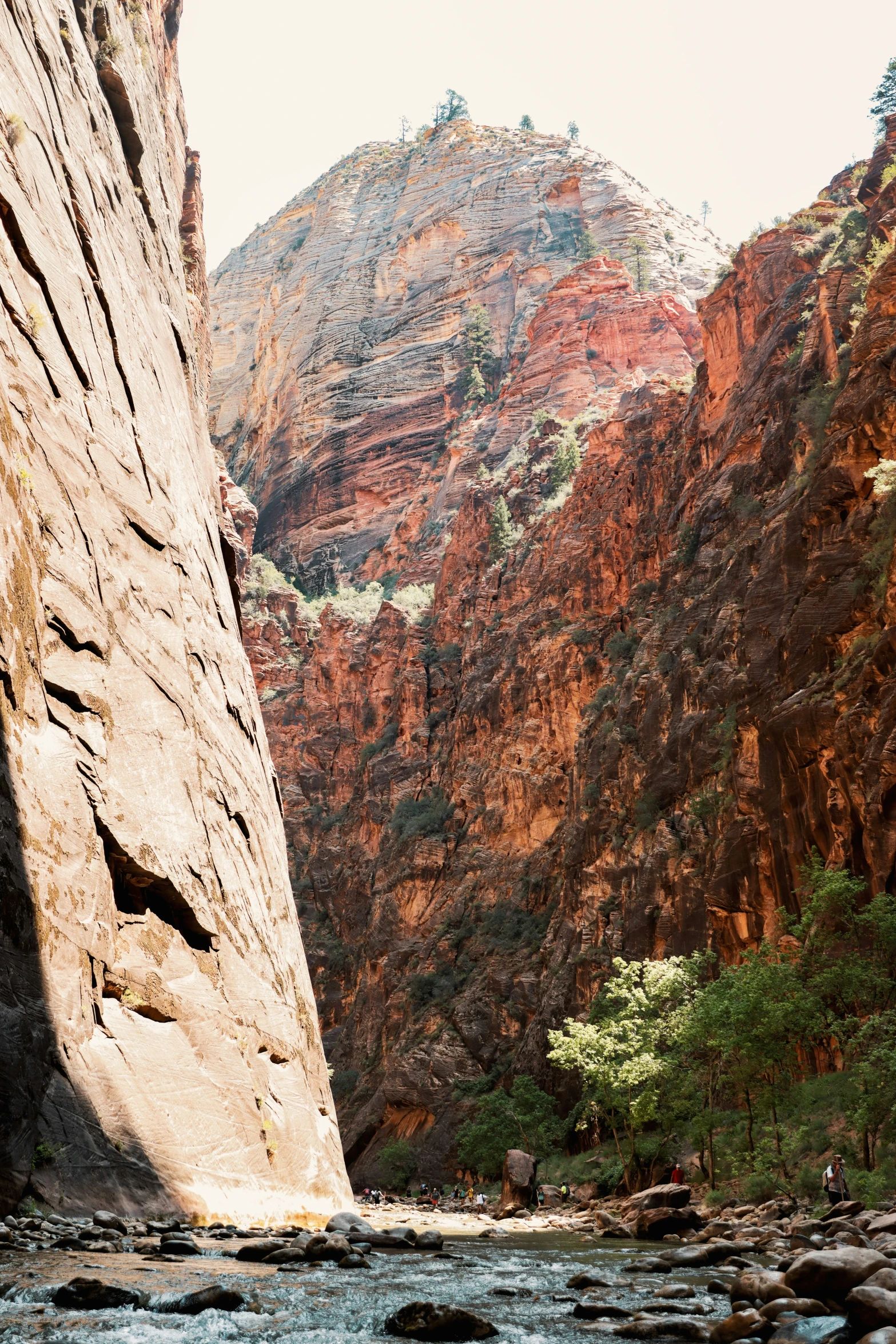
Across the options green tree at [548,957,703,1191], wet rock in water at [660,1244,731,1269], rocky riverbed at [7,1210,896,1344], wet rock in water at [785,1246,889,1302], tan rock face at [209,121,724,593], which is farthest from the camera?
tan rock face at [209,121,724,593]

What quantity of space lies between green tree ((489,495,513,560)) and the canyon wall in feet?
2.11

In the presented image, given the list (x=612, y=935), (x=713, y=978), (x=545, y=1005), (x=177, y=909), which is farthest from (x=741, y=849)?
(x=177, y=909)

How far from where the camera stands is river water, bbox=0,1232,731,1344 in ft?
24.9

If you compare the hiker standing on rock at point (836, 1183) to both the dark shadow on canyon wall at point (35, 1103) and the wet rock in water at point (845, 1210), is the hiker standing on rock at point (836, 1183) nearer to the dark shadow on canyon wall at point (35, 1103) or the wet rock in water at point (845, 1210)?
the wet rock in water at point (845, 1210)

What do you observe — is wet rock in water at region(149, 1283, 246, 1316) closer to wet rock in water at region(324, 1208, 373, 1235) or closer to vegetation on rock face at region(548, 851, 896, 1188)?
wet rock in water at region(324, 1208, 373, 1235)

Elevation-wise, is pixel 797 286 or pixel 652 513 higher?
pixel 797 286

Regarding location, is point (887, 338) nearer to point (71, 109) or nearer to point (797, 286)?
point (797, 286)

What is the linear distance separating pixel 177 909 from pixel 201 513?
12498 mm

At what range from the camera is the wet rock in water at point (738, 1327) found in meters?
7.88

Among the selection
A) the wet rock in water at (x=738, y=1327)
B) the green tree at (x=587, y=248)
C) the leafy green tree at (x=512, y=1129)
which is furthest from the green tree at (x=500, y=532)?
the wet rock in water at (x=738, y=1327)

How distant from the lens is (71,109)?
23219 millimetres

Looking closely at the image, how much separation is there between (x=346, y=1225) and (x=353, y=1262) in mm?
4822

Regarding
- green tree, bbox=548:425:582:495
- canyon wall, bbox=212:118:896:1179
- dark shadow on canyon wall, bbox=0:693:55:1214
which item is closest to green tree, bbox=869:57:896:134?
canyon wall, bbox=212:118:896:1179

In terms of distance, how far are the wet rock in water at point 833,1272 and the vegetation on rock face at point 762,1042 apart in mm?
10669
